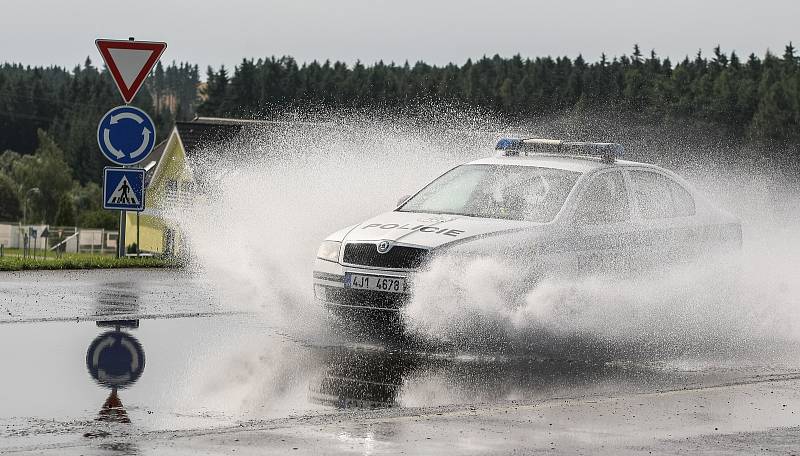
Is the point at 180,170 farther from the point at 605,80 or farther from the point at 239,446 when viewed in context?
the point at 239,446

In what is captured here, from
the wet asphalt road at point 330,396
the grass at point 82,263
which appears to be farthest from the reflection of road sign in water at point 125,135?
the grass at point 82,263

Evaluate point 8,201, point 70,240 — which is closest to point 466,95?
point 8,201

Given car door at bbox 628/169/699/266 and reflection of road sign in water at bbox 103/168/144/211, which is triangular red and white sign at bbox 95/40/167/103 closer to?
reflection of road sign in water at bbox 103/168/144/211

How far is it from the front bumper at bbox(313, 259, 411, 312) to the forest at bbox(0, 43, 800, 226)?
354ft

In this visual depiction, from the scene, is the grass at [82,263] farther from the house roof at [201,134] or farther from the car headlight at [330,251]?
the house roof at [201,134]

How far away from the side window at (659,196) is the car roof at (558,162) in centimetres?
16

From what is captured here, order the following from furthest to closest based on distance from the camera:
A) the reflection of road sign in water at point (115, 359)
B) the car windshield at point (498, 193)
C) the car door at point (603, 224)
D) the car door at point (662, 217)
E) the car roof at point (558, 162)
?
the car roof at point (558, 162) < the car door at point (662, 217) < the car windshield at point (498, 193) < the car door at point (603, 224) < the reflection of road sign in water at point (115, 359)

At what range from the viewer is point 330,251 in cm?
1252

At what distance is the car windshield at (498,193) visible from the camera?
13070 mm

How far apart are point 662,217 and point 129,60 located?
575 centimetres

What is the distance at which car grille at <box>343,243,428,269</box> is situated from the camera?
11875 millimetres

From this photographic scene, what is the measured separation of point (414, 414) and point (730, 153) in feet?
402

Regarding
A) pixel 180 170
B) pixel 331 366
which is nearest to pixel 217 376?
pixel 331 366

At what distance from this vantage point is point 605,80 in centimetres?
15375
